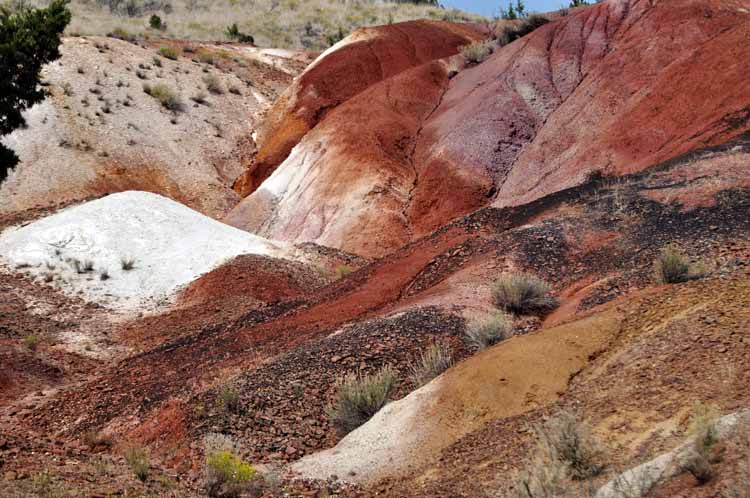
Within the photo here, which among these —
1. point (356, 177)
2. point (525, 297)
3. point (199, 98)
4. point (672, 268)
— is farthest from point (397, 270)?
point (199, 98)

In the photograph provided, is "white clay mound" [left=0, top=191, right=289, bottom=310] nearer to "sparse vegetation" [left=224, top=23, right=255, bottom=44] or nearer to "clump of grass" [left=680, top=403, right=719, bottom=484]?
"clump of grass" [left=680, top=403, right=719, bottom=484]

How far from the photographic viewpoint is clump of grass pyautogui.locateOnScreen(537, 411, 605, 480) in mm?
6895

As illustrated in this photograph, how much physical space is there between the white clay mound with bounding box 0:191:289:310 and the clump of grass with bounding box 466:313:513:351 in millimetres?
11409

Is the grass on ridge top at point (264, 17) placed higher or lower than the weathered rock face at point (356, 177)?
higher

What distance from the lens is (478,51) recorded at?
34.6m

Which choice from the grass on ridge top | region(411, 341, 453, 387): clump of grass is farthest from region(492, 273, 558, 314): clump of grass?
the grass on ridge top

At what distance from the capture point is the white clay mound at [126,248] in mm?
21625

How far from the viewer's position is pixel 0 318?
19.2 m

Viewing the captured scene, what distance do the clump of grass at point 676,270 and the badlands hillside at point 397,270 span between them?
35 millimetres

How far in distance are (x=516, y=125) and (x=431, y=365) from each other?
1733cm

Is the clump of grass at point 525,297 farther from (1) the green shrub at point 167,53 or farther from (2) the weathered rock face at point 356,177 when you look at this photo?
(1) the green shrub at point 167,53

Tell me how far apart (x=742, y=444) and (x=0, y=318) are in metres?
17.1

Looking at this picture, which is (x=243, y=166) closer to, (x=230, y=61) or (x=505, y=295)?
(x=230, y=61)

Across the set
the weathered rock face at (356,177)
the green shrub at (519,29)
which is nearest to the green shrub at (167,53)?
the weathered rock face at (356,177)
